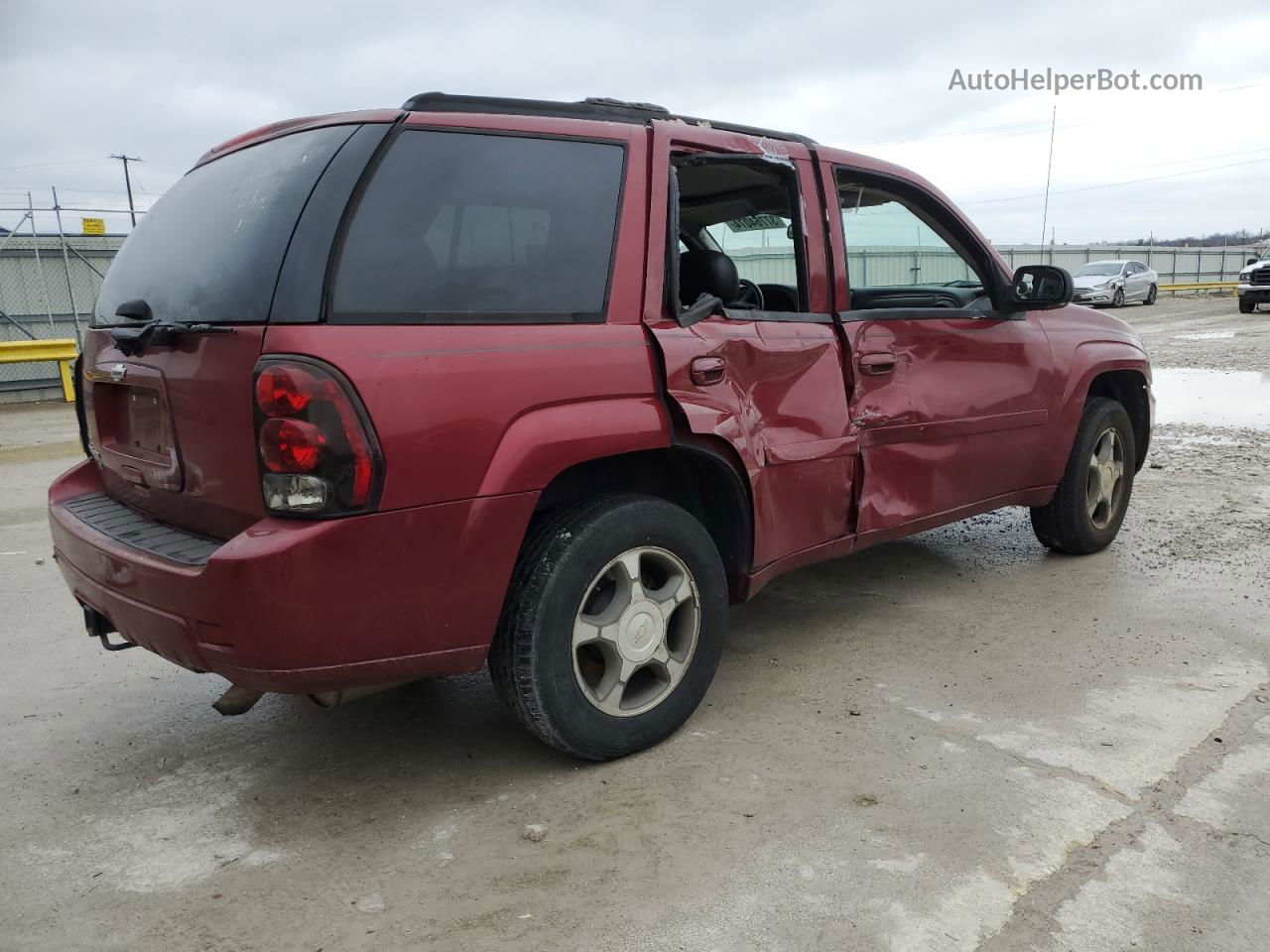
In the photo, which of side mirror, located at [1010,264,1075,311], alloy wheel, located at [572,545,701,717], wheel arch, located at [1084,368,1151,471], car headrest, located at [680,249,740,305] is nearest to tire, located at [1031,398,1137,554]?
wheel arch, located at [1084,368,1151,471]

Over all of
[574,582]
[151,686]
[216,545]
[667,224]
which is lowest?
[151,686]

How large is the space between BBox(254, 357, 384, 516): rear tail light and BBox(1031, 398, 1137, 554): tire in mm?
3661

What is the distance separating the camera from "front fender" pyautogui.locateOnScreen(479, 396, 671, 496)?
104 inches

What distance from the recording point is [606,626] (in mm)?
2928

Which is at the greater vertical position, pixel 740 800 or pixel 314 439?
pixel 314 439

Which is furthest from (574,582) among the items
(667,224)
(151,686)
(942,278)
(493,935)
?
(942,278)

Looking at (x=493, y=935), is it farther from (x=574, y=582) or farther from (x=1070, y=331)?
(x=1070, y=331)

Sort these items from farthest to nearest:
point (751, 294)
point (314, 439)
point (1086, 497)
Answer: point (1086, 497) → point (751, 294) → point (314, 439)

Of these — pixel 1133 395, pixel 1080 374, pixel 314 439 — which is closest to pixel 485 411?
pixel 314 439

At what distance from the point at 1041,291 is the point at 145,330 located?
11.4 ft

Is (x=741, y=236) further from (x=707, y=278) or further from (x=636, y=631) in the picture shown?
(x=636, y=631)

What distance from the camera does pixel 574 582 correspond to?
2.80 metres

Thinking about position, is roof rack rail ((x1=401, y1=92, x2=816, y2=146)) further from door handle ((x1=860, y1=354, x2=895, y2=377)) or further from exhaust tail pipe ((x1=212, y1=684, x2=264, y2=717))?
exhaust tail pipe ((x1=212, y1=684, x2=264, y2=717))

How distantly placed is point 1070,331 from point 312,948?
4068 millimetres
